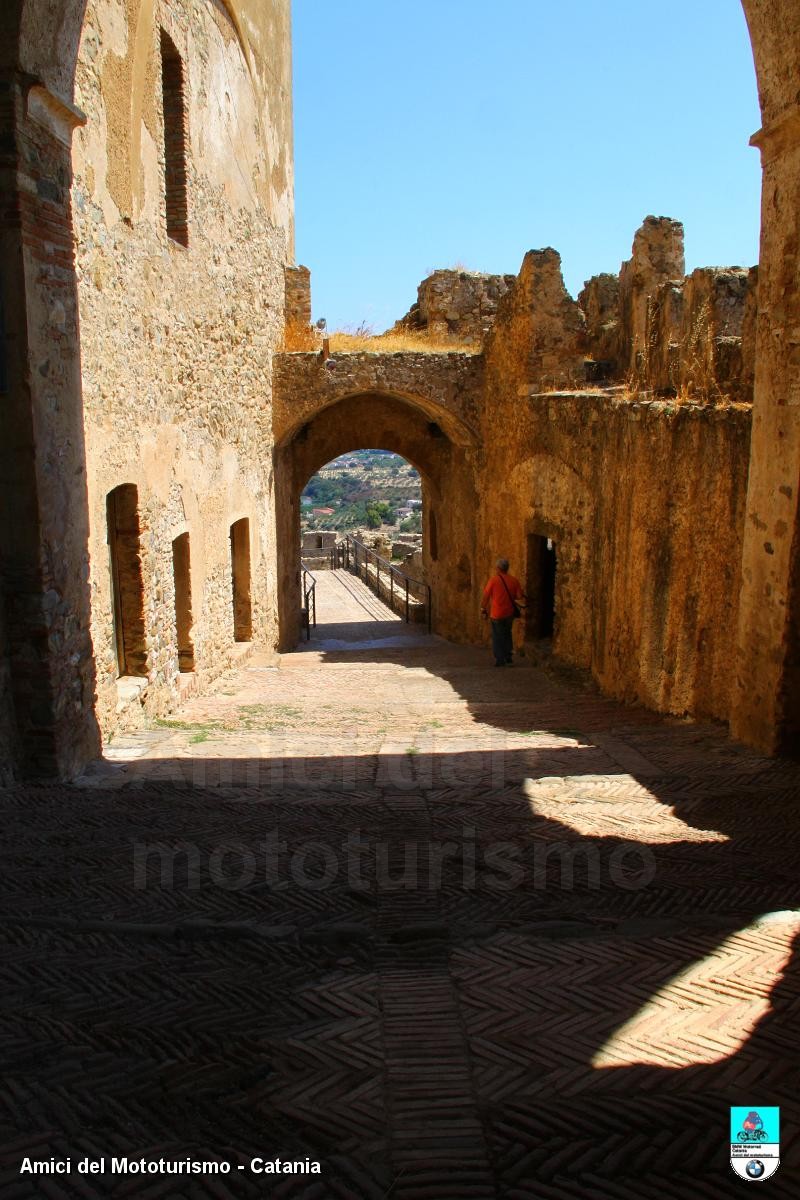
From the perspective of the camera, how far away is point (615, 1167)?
7.02ft

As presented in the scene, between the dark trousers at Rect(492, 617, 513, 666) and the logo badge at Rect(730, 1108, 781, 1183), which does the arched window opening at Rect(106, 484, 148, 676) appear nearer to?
the dark trousers at Rect(492, 617, 513, 666)

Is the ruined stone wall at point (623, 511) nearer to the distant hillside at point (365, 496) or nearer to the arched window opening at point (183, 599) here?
the arched window opening at point (183, 599)

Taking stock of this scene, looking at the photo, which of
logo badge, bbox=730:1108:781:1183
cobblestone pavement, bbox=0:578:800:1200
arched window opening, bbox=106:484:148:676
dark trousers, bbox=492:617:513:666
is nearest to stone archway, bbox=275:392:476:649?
dark trousers, bbox=492:617:513:666

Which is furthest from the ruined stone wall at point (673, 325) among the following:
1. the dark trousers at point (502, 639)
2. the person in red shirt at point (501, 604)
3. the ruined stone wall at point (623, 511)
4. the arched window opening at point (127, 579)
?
the arched window opening at point (127, 579)

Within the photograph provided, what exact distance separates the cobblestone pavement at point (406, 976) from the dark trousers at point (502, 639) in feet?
20.8

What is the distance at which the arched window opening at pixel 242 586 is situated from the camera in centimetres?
1291

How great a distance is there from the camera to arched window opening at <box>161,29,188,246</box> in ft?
30.8

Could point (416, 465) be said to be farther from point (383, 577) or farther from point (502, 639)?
point (383, 577)

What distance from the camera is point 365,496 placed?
86062mm

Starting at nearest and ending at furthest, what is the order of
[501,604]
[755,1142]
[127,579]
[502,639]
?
[755,1142] → [127,579] → [501,604] → [502,639]

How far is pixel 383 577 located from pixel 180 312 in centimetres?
1828

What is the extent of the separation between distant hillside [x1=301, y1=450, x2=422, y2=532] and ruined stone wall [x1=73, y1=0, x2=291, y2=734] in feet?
123

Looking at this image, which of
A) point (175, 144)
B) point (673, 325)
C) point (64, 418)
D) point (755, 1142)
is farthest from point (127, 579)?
point (755, 1142)

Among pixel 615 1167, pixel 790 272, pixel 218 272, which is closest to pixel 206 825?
pixel 615 1167
